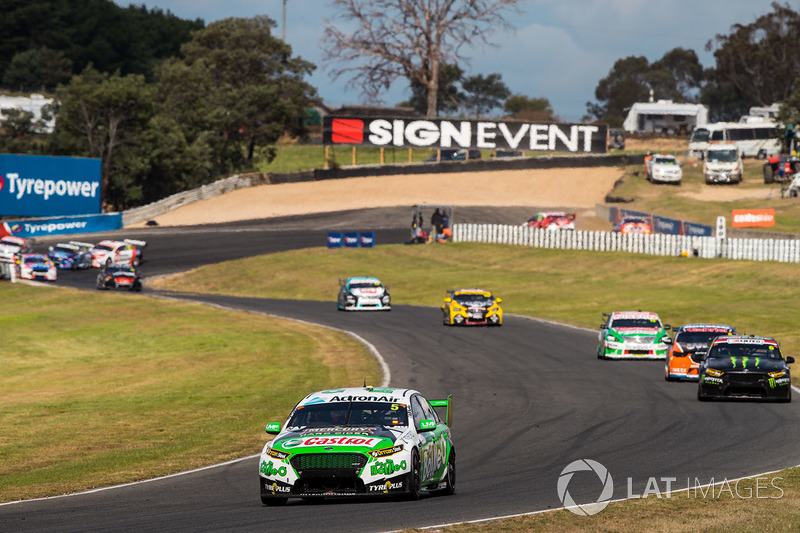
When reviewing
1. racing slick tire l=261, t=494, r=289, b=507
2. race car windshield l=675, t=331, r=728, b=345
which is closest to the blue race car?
race car windshield l=675, t=331, r=728, b=345

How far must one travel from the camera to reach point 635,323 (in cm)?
3241

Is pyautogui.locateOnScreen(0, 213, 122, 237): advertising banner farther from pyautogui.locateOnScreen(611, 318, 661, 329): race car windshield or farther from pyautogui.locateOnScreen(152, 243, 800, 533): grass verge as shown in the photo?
pyautogui.locateOnScreen(611, 318, 661, 329): race car windshield

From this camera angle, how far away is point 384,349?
114 feet

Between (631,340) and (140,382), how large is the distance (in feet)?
44.8

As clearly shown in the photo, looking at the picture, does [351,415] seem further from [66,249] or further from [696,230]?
[66,249]

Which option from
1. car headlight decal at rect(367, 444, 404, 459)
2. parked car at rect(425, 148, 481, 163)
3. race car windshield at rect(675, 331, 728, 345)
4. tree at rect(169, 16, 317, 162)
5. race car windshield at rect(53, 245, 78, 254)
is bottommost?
race car windshield at rect(53, 245, 78, 254)

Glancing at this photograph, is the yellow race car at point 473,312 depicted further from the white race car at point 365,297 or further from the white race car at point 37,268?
the white race car at point 37,268

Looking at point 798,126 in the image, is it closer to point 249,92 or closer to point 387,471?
point 249,92

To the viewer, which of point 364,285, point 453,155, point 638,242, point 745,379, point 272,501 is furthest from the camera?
point 453,155

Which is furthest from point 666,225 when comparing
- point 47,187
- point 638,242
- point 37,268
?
point 47,187

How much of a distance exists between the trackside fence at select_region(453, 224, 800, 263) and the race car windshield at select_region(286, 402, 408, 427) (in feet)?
146

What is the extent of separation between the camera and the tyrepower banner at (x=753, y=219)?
61.8 metres

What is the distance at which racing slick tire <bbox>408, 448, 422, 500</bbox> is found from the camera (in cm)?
1280

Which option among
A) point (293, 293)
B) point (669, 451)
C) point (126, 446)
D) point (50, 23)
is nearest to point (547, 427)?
point (669, 451)
